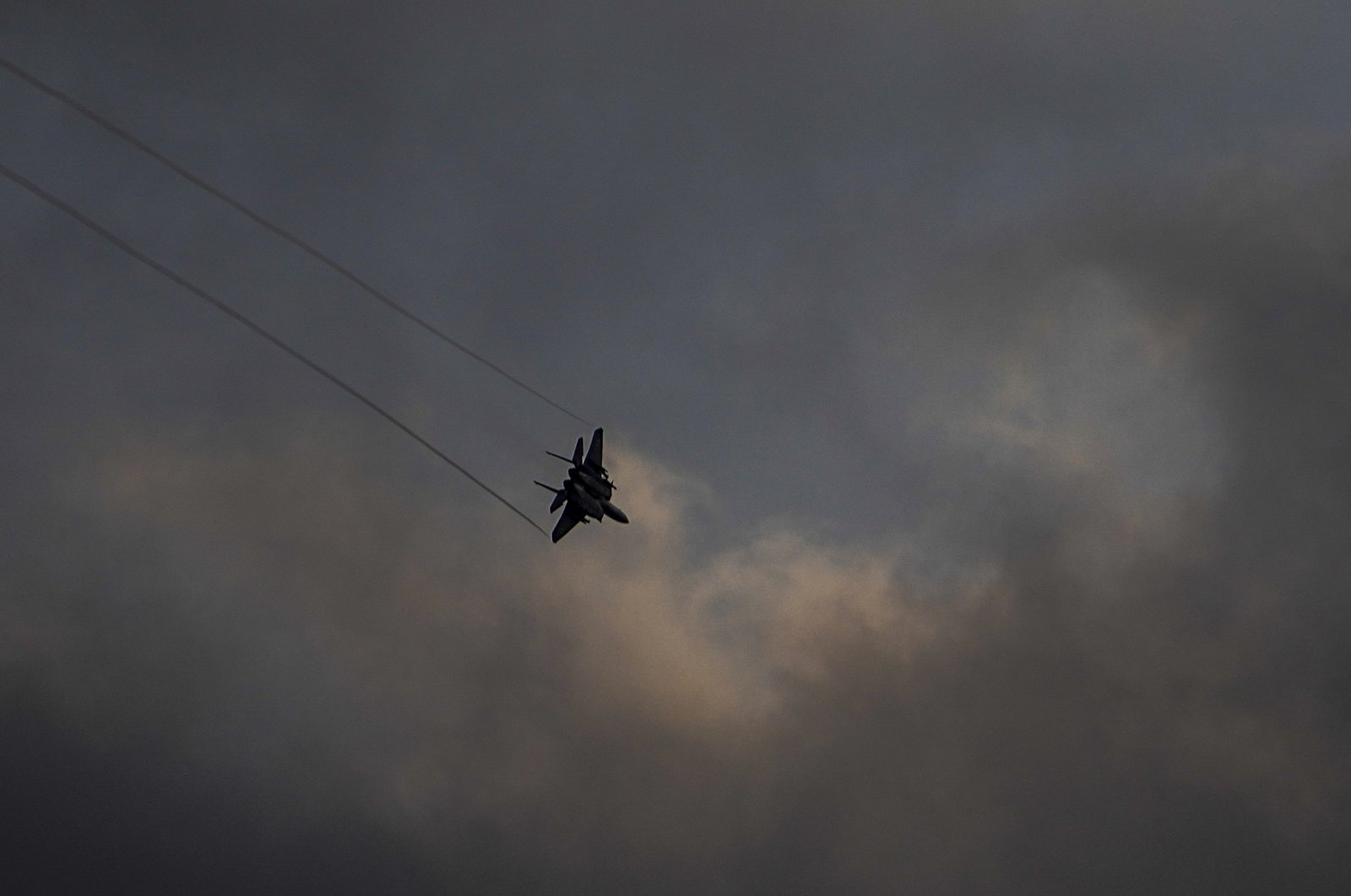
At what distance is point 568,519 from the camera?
6029 inches

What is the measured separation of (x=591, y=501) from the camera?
149 metres

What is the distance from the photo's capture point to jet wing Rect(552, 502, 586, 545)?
15100 centimetres

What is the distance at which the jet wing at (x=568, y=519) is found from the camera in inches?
5945
